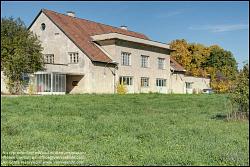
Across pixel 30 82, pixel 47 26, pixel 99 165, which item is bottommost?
pixel 99 165

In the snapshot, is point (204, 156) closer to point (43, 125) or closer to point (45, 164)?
point (45, 164)

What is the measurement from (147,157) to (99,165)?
1.09 m

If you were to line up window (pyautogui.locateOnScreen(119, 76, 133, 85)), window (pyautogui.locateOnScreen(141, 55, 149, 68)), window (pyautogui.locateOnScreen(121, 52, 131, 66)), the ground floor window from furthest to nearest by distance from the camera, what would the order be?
window (pyautogui.locateOnScreen(141, 55, 149, 68)) → window (pyautogui.locateOnScreen(121, 52, 131, 66)) → window (pyautogui.locateOnScreen(119, 76, 133, 85)) → the ground floor window

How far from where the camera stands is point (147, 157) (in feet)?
Result: 24.7

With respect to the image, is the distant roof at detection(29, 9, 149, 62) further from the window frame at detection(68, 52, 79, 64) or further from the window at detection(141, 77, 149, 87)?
the window at detection(141, 77, 149, 87)

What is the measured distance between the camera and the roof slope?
124 ft

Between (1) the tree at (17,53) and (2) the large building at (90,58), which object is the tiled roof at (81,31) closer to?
(2) the large building at (90,58)

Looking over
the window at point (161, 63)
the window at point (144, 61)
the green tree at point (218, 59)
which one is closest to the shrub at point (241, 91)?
the window at point (144, 61)

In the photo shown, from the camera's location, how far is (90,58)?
36.8m

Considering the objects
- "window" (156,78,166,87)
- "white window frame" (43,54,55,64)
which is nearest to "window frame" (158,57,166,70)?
"window" (156,78,166,87)

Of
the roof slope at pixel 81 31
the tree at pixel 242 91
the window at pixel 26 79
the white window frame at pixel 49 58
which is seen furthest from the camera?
the white window frame at pixel 49 58

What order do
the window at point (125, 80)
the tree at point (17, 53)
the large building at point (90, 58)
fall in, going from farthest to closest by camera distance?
the window at point (125, 80) < the large building at point (90, 58) < the tree at point (17, 53)

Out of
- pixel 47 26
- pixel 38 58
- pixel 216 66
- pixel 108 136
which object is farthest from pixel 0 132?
pixel 216 66

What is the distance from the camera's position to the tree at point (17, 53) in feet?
105
